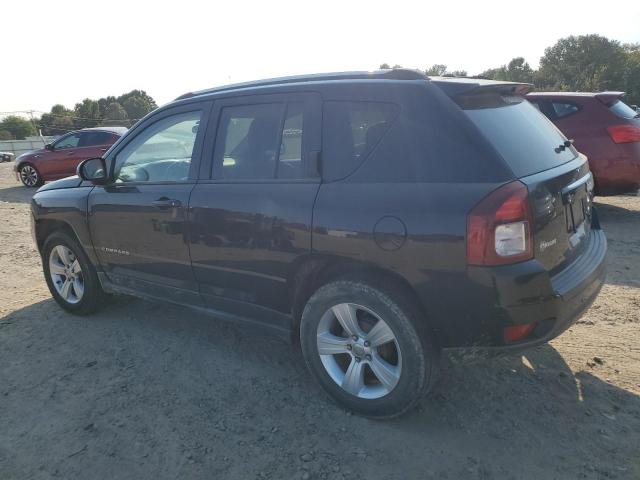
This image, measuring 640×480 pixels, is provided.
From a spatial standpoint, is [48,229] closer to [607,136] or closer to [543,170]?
[543,170]

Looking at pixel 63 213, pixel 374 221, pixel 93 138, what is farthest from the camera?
pixel 93 138

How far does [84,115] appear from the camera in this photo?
82.0 metres

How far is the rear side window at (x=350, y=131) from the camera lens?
2779 millimetres

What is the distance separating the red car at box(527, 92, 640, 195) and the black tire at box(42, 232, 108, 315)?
244 inches

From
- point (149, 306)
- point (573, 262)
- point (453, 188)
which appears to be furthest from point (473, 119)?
point (149, 306)

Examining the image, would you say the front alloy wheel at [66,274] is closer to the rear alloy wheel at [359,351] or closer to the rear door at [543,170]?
the rear alloy wheel at [359,351]

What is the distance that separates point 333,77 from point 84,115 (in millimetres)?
89854

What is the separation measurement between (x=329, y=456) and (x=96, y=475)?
1192mm

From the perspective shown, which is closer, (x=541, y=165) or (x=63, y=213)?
(x=541, y=165)

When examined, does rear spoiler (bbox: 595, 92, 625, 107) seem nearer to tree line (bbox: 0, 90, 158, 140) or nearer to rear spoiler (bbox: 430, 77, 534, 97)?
rear spoiler (bbox: 430, 77, 534, 97)

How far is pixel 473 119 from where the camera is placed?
2607 millimetres

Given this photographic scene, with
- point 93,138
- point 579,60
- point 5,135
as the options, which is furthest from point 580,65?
point 5,135

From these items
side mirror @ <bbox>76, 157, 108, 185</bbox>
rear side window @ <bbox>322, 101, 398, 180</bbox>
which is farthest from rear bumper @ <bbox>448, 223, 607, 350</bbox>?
side mirror @ <bbox>76, 157, 108, 185</bbox>

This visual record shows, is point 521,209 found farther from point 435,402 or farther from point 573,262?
point 435,402
